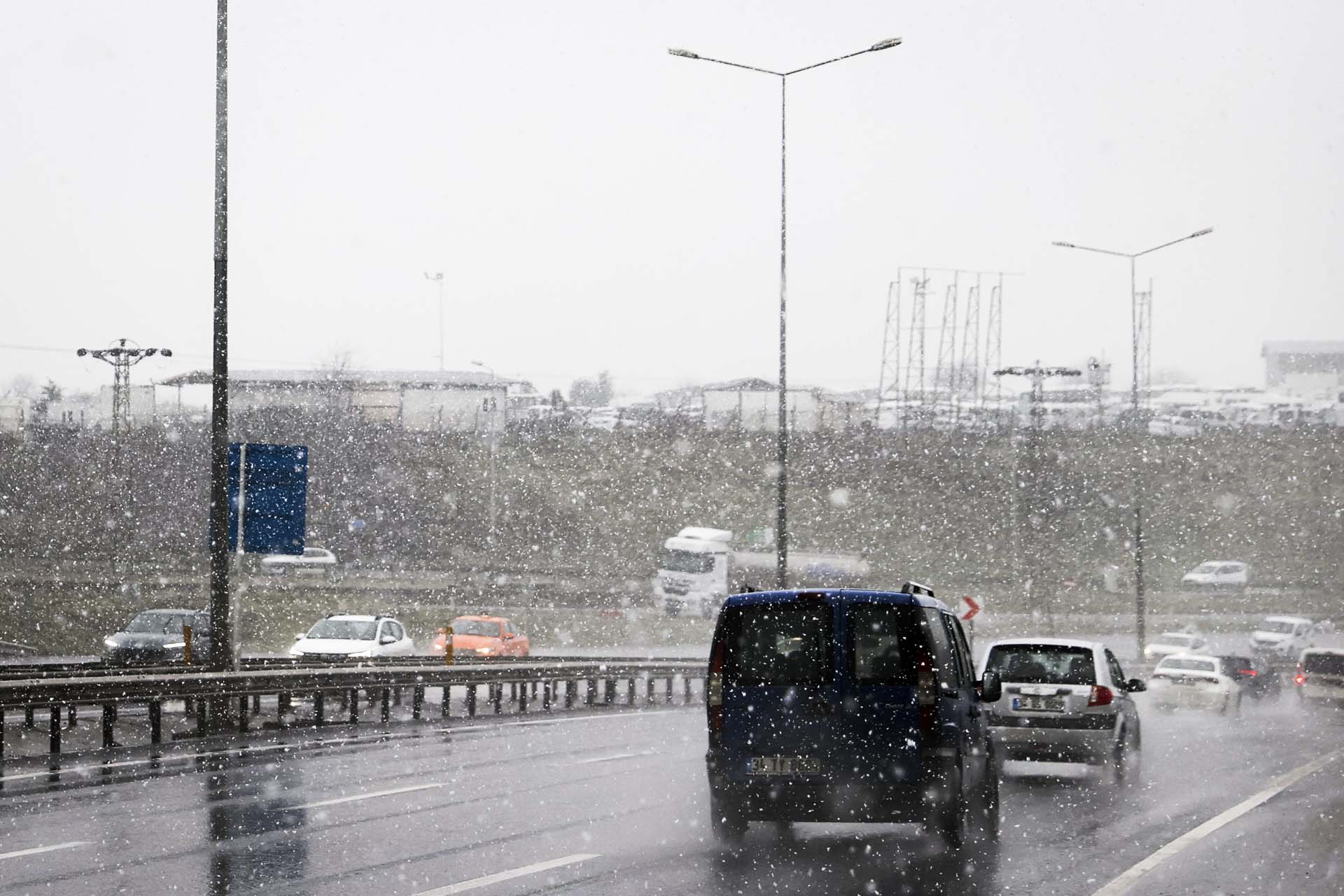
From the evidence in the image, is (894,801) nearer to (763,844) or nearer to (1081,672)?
(763,844)

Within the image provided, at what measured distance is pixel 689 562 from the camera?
66312 mm

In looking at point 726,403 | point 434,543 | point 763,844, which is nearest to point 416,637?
point 434,543

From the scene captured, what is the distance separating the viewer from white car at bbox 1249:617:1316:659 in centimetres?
5859

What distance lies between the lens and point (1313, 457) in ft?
340

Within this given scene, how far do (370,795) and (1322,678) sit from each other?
30.2 metres

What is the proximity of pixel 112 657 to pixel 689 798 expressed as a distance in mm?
19608

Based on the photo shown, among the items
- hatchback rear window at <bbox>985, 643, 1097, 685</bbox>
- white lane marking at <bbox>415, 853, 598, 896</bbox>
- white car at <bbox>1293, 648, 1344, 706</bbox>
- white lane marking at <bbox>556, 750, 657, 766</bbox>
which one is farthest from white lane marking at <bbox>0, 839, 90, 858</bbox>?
white car at <bbox>1293, 648, 1344, 706</bbox>

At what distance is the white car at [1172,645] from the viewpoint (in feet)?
161

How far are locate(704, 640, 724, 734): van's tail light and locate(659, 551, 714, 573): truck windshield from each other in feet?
178

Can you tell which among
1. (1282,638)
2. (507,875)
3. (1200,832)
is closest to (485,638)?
(1200,832)

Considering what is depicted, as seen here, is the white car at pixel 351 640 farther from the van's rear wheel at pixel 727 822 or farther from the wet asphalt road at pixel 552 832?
the van's rear wheel at pixel 727 822

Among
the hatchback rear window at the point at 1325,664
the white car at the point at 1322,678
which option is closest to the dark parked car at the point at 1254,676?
the white car at the point at 1322,678

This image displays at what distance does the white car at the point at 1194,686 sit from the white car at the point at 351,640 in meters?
15.9

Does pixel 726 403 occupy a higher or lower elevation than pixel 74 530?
higher
